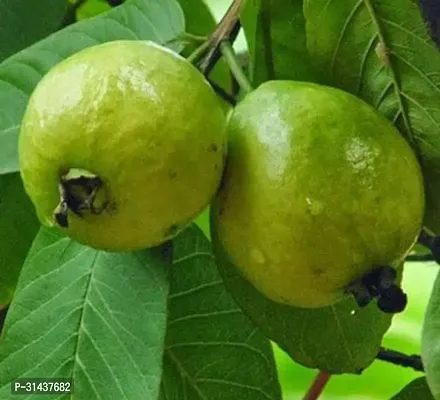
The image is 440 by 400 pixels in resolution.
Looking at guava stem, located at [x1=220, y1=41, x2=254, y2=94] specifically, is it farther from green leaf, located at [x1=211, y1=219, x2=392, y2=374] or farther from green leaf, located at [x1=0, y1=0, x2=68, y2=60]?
green leaf, located at [x1=0, y1=0, x2=68, y2=60]

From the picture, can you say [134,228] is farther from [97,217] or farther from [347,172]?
[347,172]

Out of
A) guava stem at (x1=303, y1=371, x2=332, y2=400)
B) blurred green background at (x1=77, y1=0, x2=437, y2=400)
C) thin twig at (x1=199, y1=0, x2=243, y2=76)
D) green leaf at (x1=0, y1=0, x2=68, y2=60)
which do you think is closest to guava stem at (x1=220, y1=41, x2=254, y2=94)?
thin twig at (x1=199, y1=0, x2=243, y2=76)

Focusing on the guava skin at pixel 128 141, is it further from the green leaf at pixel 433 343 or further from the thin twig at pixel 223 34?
the green leaf at pixel 433 343

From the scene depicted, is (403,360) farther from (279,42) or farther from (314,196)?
(314,196)

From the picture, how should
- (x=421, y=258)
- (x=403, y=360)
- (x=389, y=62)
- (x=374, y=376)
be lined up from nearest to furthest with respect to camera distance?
(x=389, y=62), (x=403, y=360), (x=421, y=258), (x=374, y=376)

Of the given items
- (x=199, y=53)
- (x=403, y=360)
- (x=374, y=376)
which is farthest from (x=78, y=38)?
(x=374, y=376)
